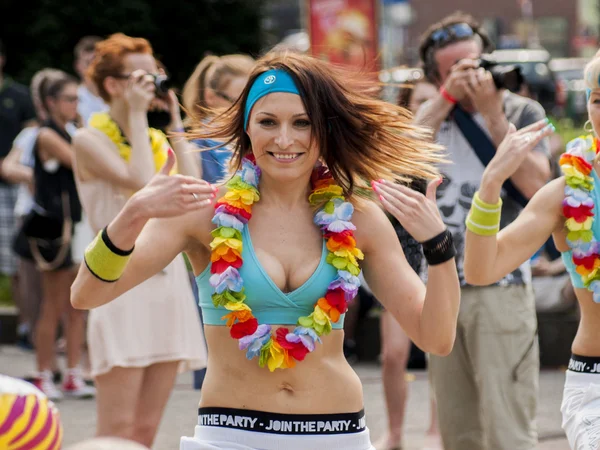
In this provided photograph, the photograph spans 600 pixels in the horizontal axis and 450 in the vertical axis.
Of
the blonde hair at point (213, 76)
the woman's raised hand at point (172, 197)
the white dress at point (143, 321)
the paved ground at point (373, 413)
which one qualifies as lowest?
the paved ground at point (373, 413)

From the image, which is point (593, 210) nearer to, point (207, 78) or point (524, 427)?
point (524, 427)

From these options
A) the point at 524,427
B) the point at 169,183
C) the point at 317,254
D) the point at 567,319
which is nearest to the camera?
the point at 169,183

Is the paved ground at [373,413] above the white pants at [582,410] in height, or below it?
below

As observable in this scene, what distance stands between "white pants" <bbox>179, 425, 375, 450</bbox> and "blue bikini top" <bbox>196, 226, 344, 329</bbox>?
0.32 metres

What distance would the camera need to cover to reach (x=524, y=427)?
518 centimetres

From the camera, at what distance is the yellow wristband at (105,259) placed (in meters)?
3.52

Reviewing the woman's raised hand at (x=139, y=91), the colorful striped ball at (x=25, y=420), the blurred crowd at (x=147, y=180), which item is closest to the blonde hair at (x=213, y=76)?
the blurred crowd at (x=147, y=180)

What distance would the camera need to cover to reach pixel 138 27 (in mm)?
17625

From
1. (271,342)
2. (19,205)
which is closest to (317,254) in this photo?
(271,342)

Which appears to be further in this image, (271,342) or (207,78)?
(207,78)

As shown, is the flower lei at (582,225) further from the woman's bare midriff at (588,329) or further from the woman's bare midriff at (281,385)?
the woman's bare midriff at (281,385)

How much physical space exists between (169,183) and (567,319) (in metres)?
6.04

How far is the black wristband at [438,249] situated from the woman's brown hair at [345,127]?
40 cm

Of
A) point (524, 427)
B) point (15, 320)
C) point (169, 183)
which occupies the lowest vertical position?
point (15, 320)
